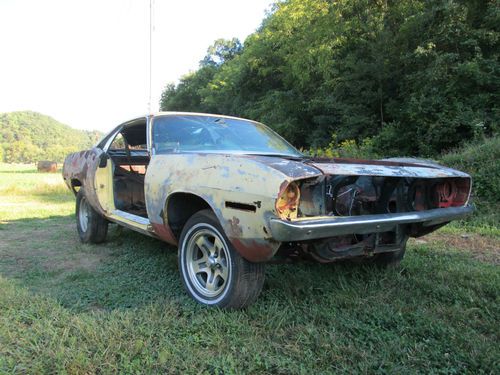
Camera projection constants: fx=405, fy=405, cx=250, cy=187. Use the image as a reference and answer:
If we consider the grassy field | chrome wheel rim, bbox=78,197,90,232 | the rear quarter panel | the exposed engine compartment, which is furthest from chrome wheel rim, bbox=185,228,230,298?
chrome wheel rim, bbox=78,197,90,232

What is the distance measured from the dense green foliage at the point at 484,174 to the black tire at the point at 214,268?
4622mm

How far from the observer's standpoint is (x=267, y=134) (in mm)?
4656

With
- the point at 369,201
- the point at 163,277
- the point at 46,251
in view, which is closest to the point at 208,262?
the point at 163,277

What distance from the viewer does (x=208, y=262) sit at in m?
3.11

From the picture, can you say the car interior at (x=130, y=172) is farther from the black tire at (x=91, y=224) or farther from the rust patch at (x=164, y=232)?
the rust patch at (x=164, y=232)

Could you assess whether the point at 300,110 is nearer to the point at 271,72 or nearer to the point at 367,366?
the point at 271,72

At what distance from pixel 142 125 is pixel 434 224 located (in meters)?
3.30

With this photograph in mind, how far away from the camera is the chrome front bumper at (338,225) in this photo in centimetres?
234

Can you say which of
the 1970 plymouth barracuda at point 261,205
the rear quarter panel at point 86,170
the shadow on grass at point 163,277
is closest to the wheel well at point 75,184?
the rear quarter panel at point 86,170

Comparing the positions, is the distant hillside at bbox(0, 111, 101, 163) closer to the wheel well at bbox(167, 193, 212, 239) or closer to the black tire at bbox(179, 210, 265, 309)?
the wheel well at bbox(167, 193, 212, 239)

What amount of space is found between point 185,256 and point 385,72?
11736mm

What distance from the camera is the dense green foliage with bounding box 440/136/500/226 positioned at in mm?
6341

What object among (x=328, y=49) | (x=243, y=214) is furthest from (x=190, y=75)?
(x=243, y=214)

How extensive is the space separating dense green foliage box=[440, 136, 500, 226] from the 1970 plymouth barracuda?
3.30 m
